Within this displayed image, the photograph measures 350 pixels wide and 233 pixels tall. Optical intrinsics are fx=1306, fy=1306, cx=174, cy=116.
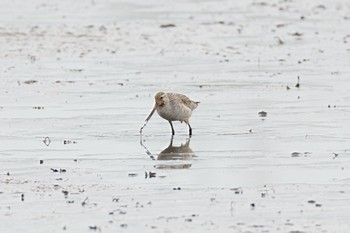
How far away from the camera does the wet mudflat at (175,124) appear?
468 inches

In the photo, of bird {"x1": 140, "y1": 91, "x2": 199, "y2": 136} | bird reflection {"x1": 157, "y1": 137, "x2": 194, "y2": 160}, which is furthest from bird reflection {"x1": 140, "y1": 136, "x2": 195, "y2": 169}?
bird {"x1": 140, "y1": 91, "x2": 199, "y2": 136}

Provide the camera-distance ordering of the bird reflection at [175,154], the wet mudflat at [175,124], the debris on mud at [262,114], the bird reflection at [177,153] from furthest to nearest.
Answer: the debris on mud at [262,114]
the bird reflection at [177,153]
the bird reflection at [175,154]
the wet mudflat at [175,124]

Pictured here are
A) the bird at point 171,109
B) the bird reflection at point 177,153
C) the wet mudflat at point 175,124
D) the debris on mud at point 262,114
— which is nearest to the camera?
the wet mudflat at point 175,124

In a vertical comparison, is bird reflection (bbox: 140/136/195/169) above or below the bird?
below

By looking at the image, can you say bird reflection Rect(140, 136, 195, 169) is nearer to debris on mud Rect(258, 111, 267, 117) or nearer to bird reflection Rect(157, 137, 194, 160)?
bird reflection Rect(157, 137, 194, 160)

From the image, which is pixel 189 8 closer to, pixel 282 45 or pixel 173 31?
pixel 173 31

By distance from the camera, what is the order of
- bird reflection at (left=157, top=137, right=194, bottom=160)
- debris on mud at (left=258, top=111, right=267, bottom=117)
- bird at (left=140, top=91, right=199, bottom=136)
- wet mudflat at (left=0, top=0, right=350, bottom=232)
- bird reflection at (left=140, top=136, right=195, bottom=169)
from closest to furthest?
wet mudflat at (left=0, top=0, right=350, bottom=232)
bird reflection at (left=140, top=136, right=195, bottom=169)
bird reflection at (left=157, top=137, right=194, bottom=160)
bird at (left=140, top=91, right=199, bottom=136)
debris on mud at (left=258, top=111, right=267, bottom=117)

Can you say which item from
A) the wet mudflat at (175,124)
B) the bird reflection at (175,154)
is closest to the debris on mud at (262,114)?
the wet mudflat at (175,124)

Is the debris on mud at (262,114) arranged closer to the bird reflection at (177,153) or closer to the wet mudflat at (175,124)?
the wet mudflat at (175,124)

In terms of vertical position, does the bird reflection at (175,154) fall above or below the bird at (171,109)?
below

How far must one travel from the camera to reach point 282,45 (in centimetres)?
2683

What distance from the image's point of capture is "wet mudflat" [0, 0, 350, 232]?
39.0ft

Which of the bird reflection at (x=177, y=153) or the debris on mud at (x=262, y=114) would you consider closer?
the bird reflection at (x=177, y=153)

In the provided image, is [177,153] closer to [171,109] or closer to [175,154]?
[175,154]
